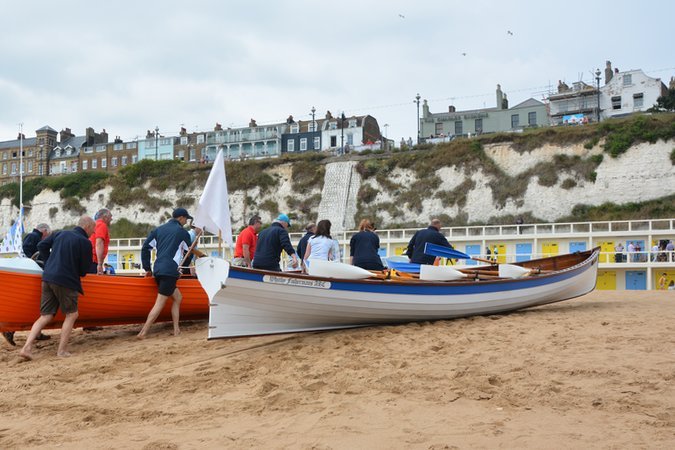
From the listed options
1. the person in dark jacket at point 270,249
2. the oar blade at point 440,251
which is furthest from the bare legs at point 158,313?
the oar blade at point 440,251

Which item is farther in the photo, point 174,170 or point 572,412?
point 174,170

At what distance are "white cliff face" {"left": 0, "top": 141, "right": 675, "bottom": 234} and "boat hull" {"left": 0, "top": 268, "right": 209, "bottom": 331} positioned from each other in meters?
36.7

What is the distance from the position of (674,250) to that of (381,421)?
1107 inches

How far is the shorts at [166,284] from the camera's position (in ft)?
30.2

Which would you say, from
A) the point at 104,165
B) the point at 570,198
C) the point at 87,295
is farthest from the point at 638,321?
the point at 104,165

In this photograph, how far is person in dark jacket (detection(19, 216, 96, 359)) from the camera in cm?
812

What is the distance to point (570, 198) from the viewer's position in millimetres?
43000

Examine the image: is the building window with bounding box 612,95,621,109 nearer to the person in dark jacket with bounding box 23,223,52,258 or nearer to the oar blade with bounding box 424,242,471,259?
the oar blade with bounding box 424,242,471,259

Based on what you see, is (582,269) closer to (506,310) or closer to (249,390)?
(506,310)

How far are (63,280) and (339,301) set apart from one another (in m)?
3.69

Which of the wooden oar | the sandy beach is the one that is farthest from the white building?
the sandy beach

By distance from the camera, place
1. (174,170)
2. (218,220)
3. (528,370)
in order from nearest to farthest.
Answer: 1. (528,370)
2. (218,220)
3. (174,170)

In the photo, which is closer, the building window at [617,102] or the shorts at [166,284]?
the shorts at [166,284]

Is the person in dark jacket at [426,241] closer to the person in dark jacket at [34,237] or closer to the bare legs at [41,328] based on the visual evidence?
the bare legs at [41,328]
